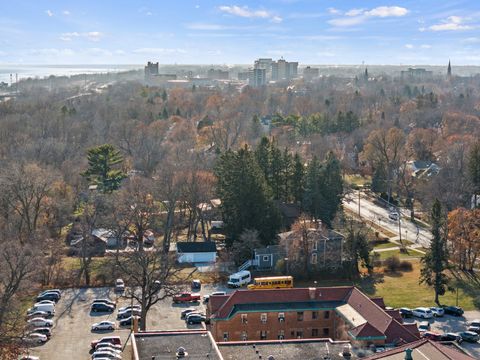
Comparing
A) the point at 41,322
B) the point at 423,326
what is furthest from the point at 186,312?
the point at 423,326

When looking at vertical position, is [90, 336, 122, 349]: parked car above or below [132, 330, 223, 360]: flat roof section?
below

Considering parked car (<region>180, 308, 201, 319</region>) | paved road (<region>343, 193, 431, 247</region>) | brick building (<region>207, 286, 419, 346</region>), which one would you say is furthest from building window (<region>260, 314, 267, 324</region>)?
paved road (<region>343, 193, 431, 247</region>)

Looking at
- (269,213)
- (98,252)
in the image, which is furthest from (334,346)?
(98,252)

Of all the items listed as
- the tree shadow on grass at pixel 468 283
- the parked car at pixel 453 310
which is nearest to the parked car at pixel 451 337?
the parked car at pixel 453 310

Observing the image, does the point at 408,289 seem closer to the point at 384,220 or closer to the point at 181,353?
the point at 384,220

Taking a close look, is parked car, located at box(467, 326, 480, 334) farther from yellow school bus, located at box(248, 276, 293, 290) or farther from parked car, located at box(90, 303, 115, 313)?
parked car, located at box(90, 303, 115, 313)

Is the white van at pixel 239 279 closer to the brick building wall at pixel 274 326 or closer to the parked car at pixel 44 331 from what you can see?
the brick building wall at pixel 274 326

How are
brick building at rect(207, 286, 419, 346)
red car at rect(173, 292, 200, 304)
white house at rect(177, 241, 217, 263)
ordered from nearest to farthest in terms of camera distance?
brick building at rect(207, 286, 419, 346) < red car at rect(173, 292, 200, 304) < white house at rect(177, 241, 217, 263)
